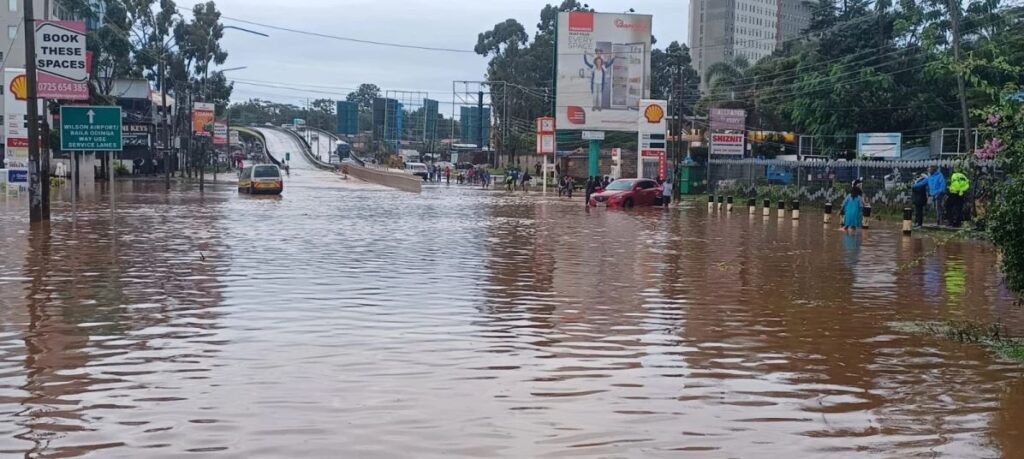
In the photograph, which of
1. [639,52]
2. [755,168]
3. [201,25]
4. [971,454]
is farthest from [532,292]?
[201,25]

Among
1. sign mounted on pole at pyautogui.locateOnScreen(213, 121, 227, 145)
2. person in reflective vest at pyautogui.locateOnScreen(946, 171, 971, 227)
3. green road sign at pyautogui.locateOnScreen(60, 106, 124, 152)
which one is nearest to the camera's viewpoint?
green road sign at pyautogui.locateOnScreen(60, 106, 124, 152)

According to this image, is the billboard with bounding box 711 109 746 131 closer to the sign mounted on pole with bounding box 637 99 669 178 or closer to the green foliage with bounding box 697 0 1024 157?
the sign mounted on pole with bounding box 637 99 669 178

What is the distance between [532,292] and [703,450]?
25.9ft

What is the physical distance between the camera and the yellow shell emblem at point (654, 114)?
59.0 m

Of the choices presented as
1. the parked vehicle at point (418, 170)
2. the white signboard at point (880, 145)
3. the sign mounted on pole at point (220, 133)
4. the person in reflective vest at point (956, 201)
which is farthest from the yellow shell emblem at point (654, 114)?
the sign mounted on pole at point (220, 133)

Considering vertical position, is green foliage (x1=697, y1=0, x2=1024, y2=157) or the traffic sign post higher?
green foliage (x1=697, y1=0, x2=1024, y2=157)

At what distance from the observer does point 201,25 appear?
3738 inches

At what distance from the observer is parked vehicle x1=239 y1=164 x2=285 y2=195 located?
5006 centimetres

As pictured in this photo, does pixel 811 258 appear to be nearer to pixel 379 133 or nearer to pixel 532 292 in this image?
pixel 532 292

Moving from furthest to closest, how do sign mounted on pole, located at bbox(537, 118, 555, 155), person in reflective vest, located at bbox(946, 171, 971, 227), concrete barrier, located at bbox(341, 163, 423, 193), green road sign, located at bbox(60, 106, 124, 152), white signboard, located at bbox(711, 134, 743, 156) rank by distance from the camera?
1. sign mounted on pole, located at bbox(537, 118, 555, 155)
2. concrete barrier, located at bbox(341, 163, 423, 193)
3. white signboard, located at bbox(711, 134, 743, 156)
4. person in reflective vest, located at bbox(946, 171, 971, 227)
5. green road sign, located at bbox(60, 106, 124, 152)

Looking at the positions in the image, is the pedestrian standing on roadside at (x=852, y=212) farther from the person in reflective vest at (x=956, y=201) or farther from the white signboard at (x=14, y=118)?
the white signboard at (x=14, y=118)

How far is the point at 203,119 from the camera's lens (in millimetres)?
77625

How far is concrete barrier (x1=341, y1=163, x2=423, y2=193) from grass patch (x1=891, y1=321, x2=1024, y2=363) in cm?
5021

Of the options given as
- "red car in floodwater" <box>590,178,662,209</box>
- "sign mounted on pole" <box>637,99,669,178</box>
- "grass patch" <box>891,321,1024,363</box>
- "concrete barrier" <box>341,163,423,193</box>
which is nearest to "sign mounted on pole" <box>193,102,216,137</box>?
"concrete barrier" <box>341,163,423,193</box>
